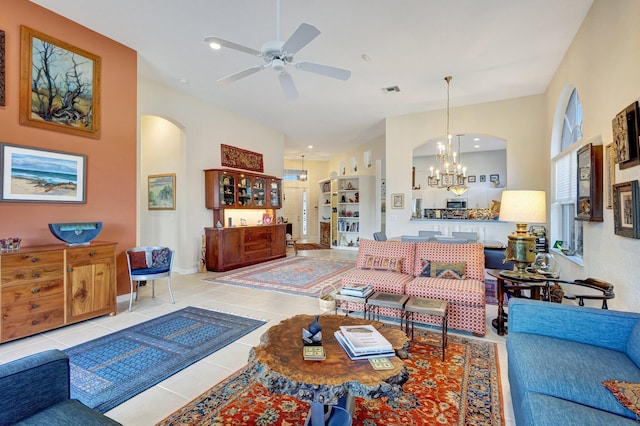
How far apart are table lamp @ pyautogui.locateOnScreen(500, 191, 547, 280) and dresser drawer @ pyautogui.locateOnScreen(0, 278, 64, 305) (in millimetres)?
4539

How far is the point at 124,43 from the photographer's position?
13.2 feet

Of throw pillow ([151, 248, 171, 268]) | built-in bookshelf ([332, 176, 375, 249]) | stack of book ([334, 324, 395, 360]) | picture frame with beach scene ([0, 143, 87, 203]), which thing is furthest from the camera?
built-in bookshelf ([332, 176, 375, 249])

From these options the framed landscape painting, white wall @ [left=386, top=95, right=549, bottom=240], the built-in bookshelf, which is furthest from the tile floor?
the built-in bookshelf

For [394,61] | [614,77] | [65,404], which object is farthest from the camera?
[394,61]

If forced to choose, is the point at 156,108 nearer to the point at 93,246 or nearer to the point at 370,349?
the point at 93,246

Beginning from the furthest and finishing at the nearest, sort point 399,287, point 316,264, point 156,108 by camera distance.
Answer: point 316,264, point 156,108, point 399,287

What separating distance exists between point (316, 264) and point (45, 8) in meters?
5.83

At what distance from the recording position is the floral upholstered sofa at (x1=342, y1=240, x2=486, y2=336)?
3.00 m

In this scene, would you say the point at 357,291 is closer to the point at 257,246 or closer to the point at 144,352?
the point at 144,352

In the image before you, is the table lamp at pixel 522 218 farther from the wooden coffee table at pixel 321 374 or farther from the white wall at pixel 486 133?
the white wall at pixel 486 133

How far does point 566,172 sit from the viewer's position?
14.4 ft

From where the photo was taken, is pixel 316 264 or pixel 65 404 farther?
pixel 316 264

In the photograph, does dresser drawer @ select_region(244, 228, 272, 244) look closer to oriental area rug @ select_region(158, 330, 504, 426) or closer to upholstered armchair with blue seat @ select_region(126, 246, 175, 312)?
upholstered armchair with blue seat @ select_region(126, 246, 175, 312)

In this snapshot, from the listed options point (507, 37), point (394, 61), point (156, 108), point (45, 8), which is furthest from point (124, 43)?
point (507, 37)
